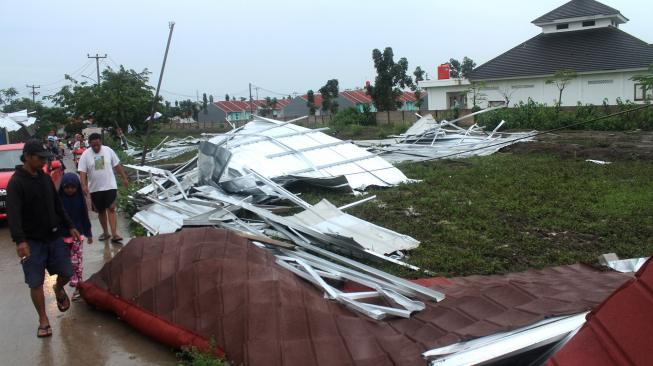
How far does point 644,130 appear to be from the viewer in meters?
22.9

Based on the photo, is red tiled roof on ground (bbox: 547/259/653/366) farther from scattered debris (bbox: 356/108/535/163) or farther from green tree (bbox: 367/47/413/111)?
green tree (bbox: 367/47/413/111)

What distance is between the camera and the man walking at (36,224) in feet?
15.9

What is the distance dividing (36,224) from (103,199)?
3.22m

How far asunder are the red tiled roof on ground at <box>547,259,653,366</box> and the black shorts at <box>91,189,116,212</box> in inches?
277

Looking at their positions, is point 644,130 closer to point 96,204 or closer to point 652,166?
point 652,166

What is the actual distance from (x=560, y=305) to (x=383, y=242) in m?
3.07

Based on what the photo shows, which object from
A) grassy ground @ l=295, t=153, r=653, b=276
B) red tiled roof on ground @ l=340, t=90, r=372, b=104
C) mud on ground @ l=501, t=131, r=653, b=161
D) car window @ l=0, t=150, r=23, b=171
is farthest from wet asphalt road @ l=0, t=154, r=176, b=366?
red tiled roof on ground @ l=340, t=90, r=372, b=104

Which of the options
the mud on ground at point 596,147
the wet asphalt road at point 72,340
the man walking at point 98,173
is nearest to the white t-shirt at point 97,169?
the man walking at point 98,173

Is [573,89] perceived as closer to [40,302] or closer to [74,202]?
[74,202]

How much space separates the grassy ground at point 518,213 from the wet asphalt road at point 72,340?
2.80 metres

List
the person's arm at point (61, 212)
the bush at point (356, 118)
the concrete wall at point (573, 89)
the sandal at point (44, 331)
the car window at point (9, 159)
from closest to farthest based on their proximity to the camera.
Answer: the sandal at point (44, 331), the person's arm at point (61, 212), the car window at point (9, 159), the concrete wall at point (573, 89), the bush at point (356, 118)

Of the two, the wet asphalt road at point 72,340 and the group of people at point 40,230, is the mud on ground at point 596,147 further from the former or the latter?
the group of people at point 40,230

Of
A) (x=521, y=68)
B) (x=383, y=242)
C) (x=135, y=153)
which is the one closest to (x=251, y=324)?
(x=383, y=242)

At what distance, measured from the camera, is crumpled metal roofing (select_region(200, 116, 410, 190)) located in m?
11.2
